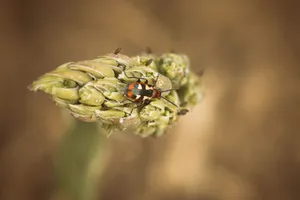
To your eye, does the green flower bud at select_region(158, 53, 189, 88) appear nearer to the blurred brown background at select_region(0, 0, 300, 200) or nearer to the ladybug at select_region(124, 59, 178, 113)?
the ladybug at select_region(124, 59, 178, 113)

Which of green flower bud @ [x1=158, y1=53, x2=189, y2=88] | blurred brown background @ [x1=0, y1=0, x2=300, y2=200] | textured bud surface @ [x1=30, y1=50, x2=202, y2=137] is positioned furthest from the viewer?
blurred brown background @ [x1=0, y1=0, x2=300, y2=200]

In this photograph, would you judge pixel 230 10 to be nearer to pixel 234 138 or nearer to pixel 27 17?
pixel 234 138

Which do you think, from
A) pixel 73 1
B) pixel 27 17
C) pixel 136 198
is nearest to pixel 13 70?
pixel 27 17

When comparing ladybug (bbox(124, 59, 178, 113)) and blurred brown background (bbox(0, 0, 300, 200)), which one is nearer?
ladybug (bbox(124, 59, 178, 113))

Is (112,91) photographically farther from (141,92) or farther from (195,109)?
(195,109)

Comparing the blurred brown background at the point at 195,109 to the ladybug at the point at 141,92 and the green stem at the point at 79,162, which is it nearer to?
the green stem at the point at 79,162

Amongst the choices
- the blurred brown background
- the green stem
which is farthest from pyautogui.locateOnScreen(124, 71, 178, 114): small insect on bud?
the blurred brown background
